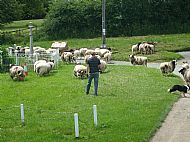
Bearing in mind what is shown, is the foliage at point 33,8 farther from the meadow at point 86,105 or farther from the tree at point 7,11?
the meadow at point 86,105

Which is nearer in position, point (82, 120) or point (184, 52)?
point (82, 120)

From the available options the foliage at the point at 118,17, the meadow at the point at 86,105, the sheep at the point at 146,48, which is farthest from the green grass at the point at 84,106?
the foliage at the point at 118,17

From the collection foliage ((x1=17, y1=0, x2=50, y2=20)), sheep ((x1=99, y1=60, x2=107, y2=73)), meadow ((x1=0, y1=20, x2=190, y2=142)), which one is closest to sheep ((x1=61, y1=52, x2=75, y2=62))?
meadow ((x1=0, y1=20, x2=190, y2=142))

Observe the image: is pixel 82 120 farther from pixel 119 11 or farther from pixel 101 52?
pixel 119 11

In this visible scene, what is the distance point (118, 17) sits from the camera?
66.4 m

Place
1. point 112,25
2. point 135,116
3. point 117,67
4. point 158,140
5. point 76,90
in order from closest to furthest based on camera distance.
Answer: point 158,140
point 135,116
point 76,90
point 117,67
point 112,25

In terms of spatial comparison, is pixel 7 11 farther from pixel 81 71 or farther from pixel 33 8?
pixel 81 71

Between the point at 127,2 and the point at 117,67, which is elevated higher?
the point at 127,2

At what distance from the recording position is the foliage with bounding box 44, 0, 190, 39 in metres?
65.6

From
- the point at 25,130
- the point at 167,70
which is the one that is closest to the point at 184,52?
the point at 167,70

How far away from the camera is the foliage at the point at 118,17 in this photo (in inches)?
2581

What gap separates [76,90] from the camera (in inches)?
1031

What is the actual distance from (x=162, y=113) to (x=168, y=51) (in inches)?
1110

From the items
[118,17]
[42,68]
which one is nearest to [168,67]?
[42,68]
